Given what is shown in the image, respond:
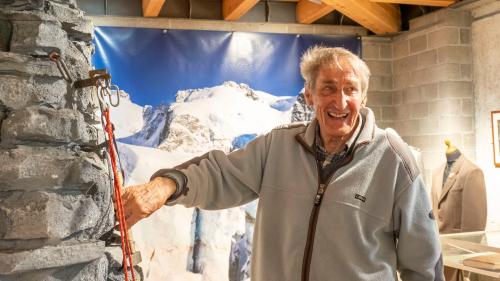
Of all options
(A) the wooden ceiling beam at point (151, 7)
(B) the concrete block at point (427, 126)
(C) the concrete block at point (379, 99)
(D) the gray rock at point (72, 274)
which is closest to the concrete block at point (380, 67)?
(C) the concrete block at point (379, 99)

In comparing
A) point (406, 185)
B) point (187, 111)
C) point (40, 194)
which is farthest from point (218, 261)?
point (40, 194)

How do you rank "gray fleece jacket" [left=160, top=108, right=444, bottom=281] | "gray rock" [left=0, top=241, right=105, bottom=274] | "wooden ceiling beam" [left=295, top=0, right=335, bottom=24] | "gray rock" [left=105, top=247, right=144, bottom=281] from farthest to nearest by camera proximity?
"wooden ceiling beam" [left=295, top=0, right=335, bottom=24], "gray fleece jacket" [left=160, top=108, right=444, bottom=281], "gray rock" [left=105, top=247, right=144, bottom=281], "gray rock" [left=0, top=241, right=105, bottom=274]

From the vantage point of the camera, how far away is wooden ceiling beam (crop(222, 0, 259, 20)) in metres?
4.15

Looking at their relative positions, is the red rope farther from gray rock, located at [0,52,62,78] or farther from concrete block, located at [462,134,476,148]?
concrete block, located at [462,134,476,148]

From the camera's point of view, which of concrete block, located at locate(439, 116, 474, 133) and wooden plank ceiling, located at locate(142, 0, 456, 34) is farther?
concrete block, located at locate(439, 116, 474, 133)

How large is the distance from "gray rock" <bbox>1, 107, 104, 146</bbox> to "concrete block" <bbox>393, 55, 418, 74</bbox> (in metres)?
3.81

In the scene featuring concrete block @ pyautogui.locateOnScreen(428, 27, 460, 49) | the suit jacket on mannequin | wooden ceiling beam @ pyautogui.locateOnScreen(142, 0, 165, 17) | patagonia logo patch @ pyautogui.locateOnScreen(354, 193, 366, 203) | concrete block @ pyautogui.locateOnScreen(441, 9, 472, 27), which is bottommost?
the suit jacket on mannequin

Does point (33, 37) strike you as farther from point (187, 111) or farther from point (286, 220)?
point (187, 111)

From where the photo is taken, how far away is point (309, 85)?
1951mm

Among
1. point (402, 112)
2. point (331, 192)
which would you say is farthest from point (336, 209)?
point (402, 112)

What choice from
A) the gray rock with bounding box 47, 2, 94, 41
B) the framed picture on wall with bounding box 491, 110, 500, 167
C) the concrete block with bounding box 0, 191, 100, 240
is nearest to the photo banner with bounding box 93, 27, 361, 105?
the framed picture on wall with bounding box 491, 110, 500, 167

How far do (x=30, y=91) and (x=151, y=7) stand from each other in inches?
118

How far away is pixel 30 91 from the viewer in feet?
4.27

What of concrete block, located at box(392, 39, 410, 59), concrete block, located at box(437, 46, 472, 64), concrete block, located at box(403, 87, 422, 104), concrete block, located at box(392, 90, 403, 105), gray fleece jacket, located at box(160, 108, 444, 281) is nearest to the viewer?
gray fleece jacket, located at box(160, 108, 444, 281)
